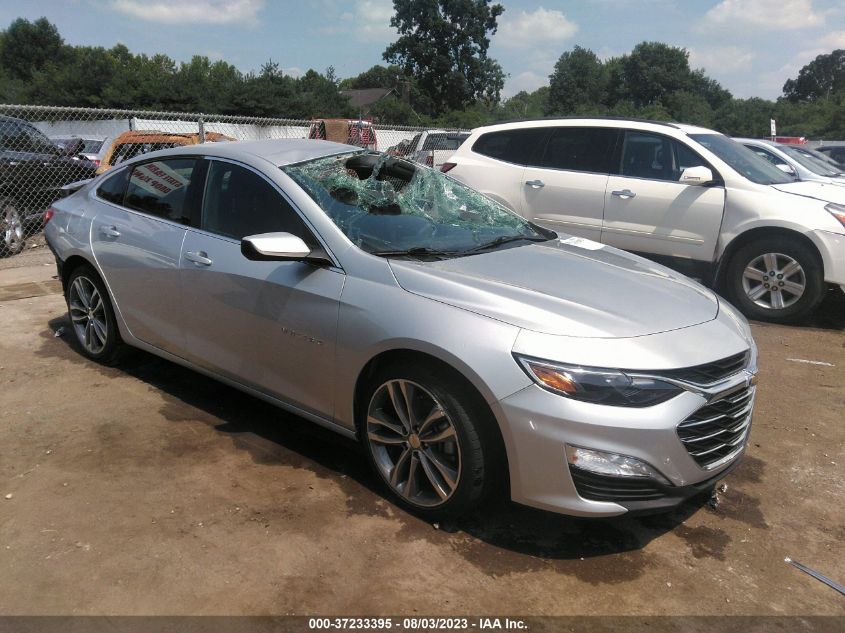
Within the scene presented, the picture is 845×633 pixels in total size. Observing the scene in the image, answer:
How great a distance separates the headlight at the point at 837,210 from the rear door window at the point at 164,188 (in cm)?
555

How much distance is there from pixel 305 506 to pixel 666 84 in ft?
314

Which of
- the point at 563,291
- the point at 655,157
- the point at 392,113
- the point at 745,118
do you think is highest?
the point at 745,118

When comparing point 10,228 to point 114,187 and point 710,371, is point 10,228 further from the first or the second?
point 710,371

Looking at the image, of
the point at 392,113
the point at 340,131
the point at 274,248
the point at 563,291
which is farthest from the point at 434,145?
the point at 392,113

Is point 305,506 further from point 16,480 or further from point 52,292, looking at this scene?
point 52,292

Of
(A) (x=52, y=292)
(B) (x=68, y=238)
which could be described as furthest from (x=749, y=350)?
(A) (x=52, y=292)

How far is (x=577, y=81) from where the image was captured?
3374 inches

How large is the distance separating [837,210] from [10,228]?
9.28 meters

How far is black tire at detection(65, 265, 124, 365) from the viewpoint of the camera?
4707mm

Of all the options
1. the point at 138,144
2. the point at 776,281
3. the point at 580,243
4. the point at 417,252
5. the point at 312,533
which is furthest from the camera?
the point at 138,144

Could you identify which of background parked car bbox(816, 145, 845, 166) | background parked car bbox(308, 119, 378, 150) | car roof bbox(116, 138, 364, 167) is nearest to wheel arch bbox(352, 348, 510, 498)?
car roof bbox(116, 138, 364, 167)

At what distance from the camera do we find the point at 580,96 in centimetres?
8469

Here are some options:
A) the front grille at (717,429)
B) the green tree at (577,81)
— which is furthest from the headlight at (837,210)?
the green tree at (577,81)

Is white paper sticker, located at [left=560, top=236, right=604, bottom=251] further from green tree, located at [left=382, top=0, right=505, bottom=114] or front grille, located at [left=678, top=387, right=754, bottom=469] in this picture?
green tree, located at [left=382, top=0, right=505, bottom=114]
